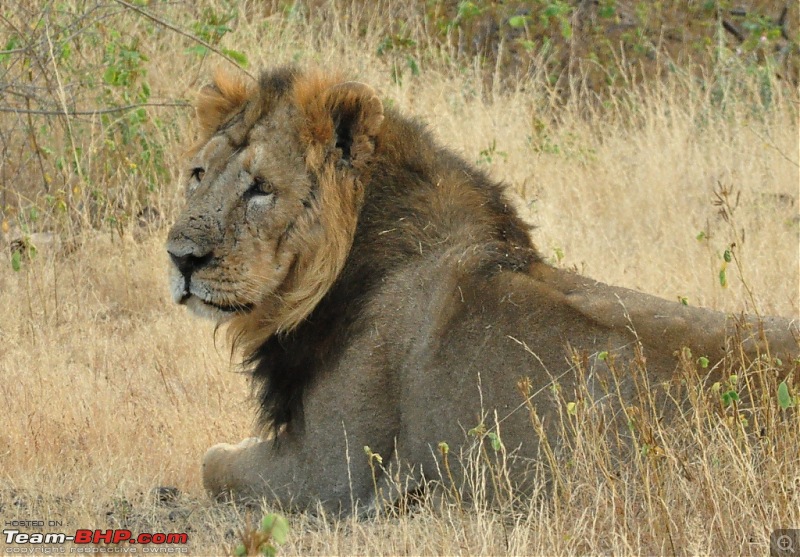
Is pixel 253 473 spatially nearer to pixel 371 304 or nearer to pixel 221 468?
pixel 221 468

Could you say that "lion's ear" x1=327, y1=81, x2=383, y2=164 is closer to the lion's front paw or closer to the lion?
the lion

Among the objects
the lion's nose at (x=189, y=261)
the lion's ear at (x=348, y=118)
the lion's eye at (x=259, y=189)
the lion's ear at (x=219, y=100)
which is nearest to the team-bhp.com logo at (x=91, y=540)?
the lion's nose at (x=189, y=261)

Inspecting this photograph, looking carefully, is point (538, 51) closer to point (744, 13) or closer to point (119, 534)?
point (744, 13)

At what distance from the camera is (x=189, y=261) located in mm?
5059

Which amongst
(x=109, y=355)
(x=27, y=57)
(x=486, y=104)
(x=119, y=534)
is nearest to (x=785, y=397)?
(x=119, y=534)

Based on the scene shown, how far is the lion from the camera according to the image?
188 inches

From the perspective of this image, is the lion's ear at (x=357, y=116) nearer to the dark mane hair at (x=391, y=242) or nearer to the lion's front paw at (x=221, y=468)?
the dark mane hair at (x=391, y=242)

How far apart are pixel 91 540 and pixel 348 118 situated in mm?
2080

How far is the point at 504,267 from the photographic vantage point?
509 cm

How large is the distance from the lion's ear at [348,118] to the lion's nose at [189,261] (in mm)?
703

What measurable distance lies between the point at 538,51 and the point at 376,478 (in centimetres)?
1089

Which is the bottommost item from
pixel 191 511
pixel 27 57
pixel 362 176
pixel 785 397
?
pixel 191 511

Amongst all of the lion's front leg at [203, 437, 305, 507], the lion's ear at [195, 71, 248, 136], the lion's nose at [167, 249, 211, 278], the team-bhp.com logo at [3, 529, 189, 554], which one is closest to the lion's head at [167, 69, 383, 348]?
the lion's nose at [167, 249, 211, 278]

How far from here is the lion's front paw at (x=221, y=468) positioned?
A: 17.6 feet
